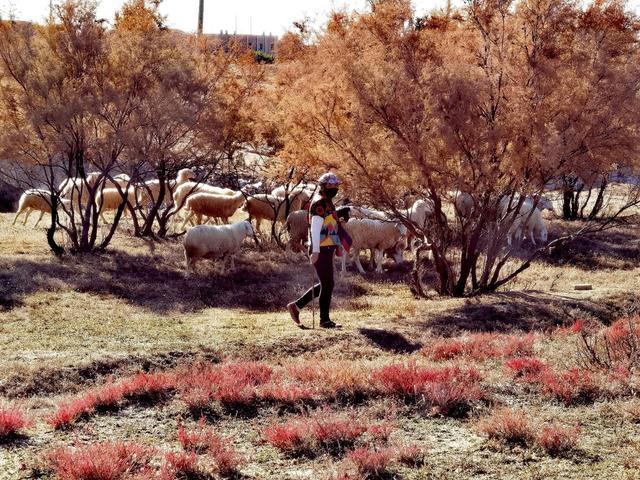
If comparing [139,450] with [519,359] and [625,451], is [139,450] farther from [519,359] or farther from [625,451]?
[519,359]

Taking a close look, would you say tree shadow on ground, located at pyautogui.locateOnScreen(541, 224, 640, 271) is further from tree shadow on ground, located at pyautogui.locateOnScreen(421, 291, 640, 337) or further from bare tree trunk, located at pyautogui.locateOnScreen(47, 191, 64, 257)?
bare tree trunk, located at pyautogui.locateOnScreen(47, 191, 64, 257)

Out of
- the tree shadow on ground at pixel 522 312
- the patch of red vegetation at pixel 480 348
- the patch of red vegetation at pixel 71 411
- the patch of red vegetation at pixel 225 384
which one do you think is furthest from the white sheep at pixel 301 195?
the patch of red vegetation at pixel 71 411

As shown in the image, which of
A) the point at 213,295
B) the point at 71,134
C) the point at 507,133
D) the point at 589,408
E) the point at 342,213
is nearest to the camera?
the point at 589,408

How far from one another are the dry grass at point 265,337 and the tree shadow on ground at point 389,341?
32mm

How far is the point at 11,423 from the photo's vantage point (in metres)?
7.14

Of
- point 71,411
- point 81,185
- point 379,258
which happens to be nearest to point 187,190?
point 81,185

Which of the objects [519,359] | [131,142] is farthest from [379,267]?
[519,359]

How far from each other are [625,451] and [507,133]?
878 cm

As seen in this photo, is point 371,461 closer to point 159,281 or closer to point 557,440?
point 557,440

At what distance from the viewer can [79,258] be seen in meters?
18.8

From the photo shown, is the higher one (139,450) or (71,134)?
(71,134)

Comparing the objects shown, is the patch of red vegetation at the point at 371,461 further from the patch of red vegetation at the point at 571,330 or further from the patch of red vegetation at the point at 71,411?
the patch of red vegetation at the point at 571,330

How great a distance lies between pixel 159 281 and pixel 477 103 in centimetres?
783

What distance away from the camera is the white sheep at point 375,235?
19.8 m
